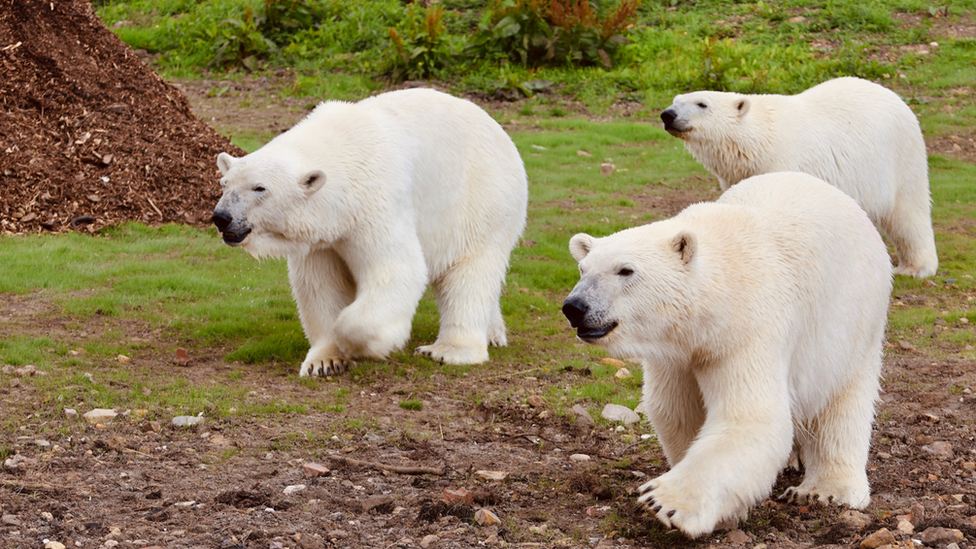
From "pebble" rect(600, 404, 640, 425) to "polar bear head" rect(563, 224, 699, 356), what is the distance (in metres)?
1.68

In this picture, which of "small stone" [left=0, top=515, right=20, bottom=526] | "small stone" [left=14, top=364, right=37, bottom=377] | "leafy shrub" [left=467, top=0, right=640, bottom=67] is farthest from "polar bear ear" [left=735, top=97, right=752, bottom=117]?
"leafy shrub" [left=467, top=0, right=640, bottom=67]

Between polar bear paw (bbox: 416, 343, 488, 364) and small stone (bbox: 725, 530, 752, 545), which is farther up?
small stone (bbox: 725, 530, 752, 545)

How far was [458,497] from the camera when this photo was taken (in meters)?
3.86

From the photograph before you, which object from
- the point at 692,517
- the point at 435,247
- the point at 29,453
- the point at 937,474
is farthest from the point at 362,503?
the point at 435,247

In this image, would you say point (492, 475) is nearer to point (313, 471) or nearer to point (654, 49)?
point (313, 471)

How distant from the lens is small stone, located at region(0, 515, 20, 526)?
11.5 feet

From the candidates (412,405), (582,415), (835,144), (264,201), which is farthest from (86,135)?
(835,144)

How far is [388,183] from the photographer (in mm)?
5895

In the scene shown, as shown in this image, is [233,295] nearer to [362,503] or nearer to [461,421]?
[461,421]

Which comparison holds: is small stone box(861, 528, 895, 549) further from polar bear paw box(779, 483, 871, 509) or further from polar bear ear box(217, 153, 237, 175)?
polar bear ear box(217, 153, 237, 175)

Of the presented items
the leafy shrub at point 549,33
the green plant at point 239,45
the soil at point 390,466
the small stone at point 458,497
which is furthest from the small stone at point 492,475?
the green plant at point 239,45

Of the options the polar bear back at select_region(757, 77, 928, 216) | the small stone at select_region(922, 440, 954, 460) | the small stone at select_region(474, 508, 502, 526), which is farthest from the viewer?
the polar bear back at select_region(757, 77, 928, 216)

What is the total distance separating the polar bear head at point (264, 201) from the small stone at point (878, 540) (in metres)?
3.39

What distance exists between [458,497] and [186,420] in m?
1.72
